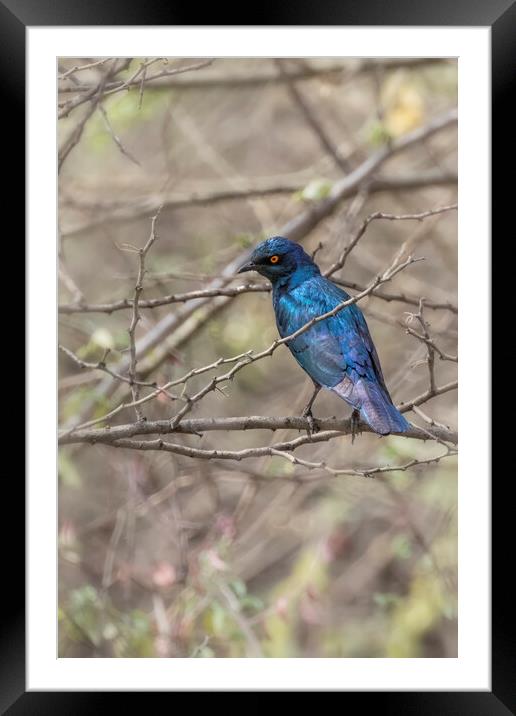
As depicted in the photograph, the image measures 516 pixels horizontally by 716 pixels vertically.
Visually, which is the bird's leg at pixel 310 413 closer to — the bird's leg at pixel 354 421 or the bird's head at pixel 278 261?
the bird's leg at pixel 354 421

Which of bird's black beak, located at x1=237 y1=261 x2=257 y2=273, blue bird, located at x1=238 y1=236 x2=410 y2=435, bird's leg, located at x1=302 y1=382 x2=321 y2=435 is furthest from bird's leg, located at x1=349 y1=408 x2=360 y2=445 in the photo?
bird's black beak, located at x1=237 y1=261 x2=257 y2=273

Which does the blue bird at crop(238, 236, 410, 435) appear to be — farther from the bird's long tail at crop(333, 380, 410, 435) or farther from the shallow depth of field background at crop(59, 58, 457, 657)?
the shallow depth of field background at crop(59, 58, 457, 657)

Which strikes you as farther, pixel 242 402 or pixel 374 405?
pixel 242 402

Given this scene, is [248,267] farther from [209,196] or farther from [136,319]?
[136,319]

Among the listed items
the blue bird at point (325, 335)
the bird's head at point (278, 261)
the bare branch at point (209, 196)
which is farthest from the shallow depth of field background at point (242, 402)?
the bird's head at point (278, 261)

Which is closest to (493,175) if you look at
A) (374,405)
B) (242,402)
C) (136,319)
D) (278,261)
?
(374,405)

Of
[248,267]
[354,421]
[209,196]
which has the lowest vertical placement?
[354,421]

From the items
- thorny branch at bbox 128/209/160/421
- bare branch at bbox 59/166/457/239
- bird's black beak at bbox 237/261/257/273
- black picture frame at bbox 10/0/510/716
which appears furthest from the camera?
bare branch at bbox 59/166/457/239
